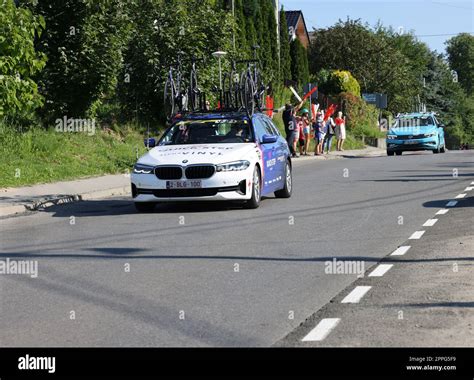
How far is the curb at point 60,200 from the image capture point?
18.3 m

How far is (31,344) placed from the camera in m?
7.67

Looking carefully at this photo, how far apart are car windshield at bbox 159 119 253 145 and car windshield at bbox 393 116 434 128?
82.2 ft

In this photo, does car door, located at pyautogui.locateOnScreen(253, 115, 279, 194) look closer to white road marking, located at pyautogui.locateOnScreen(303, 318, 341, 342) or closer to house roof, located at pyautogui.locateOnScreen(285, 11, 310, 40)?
white road marking, located at pyautogui.locateOnScreen(303, 318, 341, 342)

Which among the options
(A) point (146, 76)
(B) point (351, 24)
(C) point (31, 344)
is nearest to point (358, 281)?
(C) point (31, 344)

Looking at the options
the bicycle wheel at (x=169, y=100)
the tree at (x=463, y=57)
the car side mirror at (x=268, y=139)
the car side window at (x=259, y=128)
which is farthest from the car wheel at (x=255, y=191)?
the tree at (x=463, y=57)

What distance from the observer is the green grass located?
77.6 ft

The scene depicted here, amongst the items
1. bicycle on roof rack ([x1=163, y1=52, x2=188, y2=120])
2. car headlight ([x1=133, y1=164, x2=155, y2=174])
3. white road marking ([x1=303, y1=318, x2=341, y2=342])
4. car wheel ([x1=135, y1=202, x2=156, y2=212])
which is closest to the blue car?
bicycle on roof rack ([x1=163, y1=52, x2=188, y2=120])

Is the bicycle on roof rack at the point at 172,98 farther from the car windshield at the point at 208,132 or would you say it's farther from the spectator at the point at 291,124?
the spectator at the point at 291,124

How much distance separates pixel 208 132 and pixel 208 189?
1.78 meters

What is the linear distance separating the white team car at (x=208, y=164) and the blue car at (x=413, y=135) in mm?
23809

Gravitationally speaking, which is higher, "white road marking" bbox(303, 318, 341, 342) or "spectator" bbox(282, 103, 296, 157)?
"spectator" bbox(282, 103, 296, 157)
